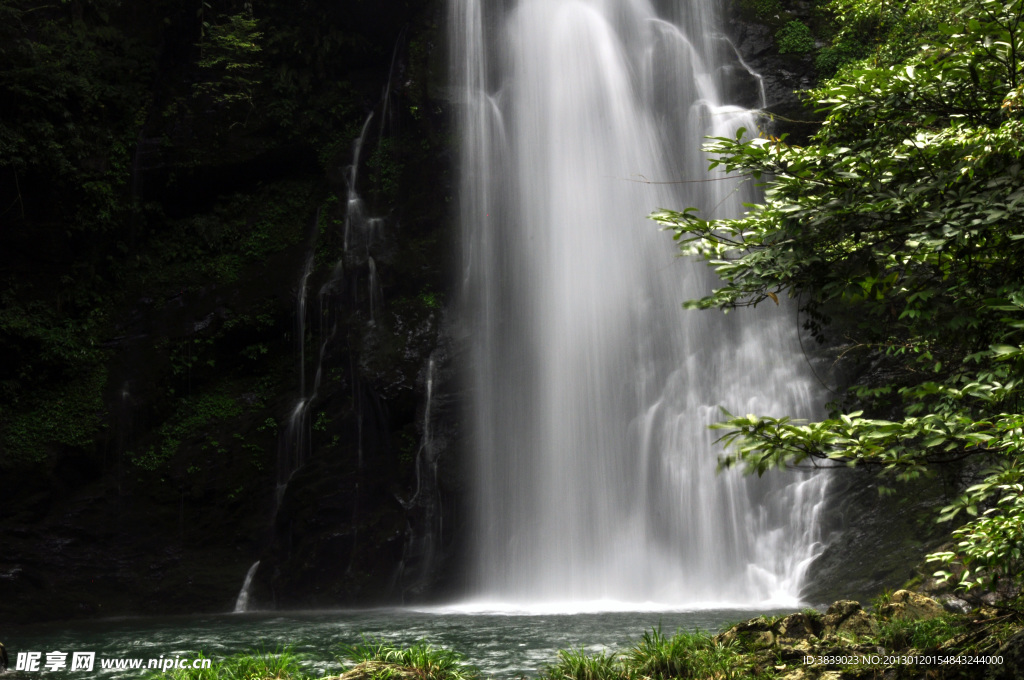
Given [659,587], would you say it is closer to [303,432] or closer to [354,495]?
[354,495]

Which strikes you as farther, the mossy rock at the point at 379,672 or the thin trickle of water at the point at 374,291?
the thin trickle of water at the point at 374,291

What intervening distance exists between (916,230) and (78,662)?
11.2 meters

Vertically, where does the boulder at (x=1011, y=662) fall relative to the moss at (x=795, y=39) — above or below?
below

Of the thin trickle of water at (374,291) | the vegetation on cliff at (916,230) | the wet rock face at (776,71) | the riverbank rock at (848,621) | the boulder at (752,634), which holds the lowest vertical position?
the boulder at (752,634)

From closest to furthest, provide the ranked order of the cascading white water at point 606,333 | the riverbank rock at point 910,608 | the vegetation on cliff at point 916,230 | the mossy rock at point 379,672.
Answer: the vegetation on cliff at point 916,230 → the mossy rock at point 379,672 → the riverbank rock at point 910,608 → the cascading white water at point 606,333

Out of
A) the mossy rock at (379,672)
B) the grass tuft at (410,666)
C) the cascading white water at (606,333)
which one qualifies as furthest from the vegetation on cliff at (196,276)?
the mossy rock at (379,672)

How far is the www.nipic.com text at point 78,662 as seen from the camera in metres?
9.70

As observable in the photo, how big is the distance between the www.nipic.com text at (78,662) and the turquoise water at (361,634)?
7.6 inches

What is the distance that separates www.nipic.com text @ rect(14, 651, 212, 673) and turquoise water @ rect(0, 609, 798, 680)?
7.6 inches

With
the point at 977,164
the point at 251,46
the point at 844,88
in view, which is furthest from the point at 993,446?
the point at 251,46

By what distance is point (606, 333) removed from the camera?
19.2 metres

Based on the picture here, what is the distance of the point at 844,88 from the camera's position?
520 cm

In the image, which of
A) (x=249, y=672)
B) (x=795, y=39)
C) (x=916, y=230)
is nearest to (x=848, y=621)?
(x=916, y=230)

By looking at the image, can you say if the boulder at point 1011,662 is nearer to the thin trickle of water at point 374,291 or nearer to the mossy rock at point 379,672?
the mossy rock at point 379,672
